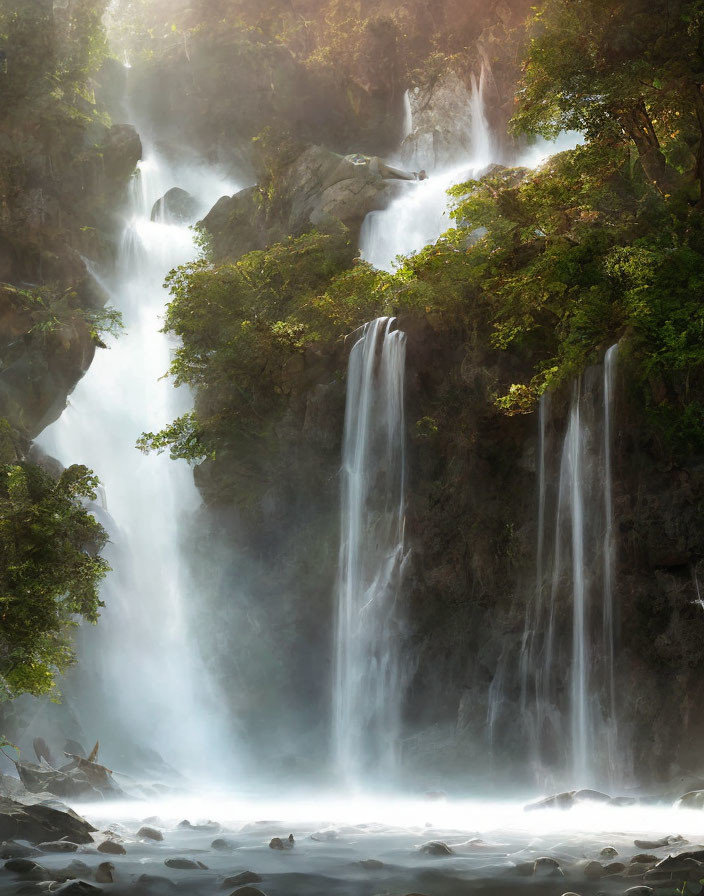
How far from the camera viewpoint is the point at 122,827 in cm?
1393

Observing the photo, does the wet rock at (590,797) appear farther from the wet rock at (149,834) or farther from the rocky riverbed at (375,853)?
the wet rock at (149,834)

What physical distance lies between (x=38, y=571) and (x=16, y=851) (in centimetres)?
459

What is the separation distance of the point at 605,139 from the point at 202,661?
18.8 metres

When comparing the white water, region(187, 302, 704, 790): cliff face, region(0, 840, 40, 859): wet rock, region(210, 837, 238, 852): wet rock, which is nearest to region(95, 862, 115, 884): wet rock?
region(0, 840, 40, 859): wet rock

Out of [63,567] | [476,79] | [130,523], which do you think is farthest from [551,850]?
[476,79]

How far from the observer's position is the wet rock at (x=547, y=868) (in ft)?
30.8

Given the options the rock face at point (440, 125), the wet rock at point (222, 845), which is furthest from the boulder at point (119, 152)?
the wet rock at point (222, 845)

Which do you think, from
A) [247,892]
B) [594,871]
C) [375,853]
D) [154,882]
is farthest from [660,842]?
[154,882]

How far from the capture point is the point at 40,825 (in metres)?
11.9

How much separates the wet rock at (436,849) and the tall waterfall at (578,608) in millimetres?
5715

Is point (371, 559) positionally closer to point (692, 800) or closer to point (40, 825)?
point (692, 800)

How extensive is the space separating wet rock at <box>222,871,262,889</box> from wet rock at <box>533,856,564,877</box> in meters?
3.22

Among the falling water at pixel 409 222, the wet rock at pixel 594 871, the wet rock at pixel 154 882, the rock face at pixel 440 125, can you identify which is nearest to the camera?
the wet rock at pixel 594 871

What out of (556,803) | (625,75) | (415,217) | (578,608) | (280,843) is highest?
(415,217)
